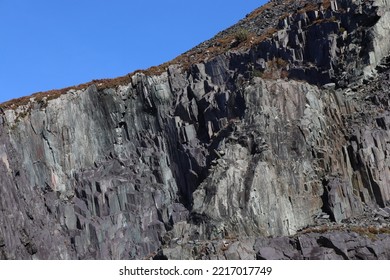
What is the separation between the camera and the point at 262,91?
61.7m

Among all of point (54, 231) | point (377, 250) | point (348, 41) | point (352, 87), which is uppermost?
point (348, 41)

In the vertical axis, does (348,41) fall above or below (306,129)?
above

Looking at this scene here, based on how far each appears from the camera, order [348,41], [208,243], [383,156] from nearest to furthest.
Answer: [208,243] < [383,156] < [348,41]

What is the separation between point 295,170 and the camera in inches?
2244

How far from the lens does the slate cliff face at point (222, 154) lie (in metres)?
54.4

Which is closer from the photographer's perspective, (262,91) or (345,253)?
(345,253)

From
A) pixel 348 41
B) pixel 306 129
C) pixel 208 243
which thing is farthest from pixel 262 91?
pixel 208 243

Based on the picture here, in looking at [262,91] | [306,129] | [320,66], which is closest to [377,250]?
[306,129]

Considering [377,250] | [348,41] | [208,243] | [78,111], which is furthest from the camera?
[78,111]

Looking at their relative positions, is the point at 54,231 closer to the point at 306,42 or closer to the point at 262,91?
the point at 262,91

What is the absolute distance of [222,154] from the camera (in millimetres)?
59312

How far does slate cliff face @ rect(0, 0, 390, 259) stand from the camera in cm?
5441

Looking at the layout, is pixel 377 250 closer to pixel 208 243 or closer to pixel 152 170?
pixel 208 243

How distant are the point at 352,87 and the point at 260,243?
2086 cm
